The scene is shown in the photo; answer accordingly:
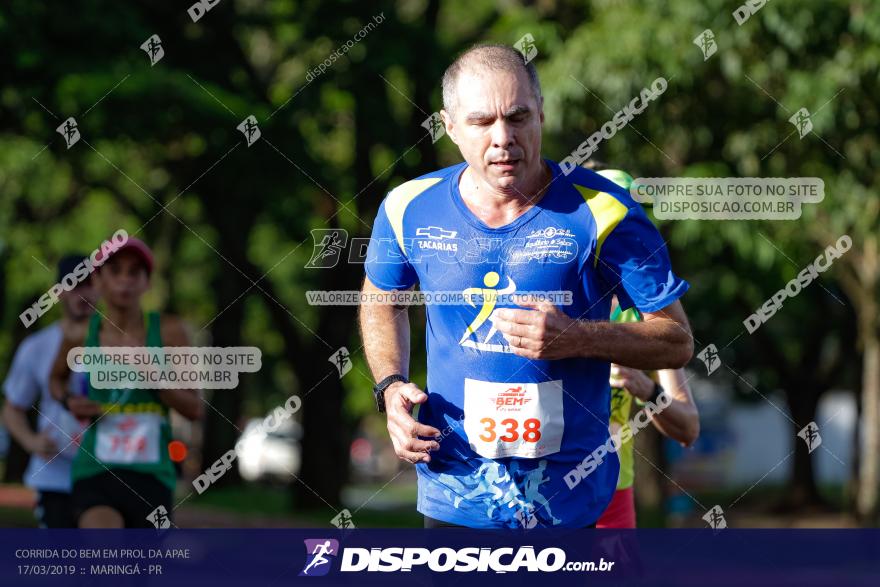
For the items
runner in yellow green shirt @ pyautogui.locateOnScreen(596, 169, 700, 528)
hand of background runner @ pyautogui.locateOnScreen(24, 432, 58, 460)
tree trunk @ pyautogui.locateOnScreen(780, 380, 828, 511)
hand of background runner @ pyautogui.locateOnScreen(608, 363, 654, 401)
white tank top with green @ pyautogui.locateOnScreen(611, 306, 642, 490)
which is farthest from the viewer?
tree trunk @ pyautogui.locateOnScreen(780, 380, 828, 511)

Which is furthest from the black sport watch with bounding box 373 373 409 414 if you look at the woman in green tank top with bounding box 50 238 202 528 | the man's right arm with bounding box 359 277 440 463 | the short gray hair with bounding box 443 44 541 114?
the woman in green tank top with bounding box 50 238 202 528

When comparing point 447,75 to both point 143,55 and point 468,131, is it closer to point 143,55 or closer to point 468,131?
point 468,131

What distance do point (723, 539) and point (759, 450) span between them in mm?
47039

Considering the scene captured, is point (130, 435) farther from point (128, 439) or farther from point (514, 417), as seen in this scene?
point (514, 417)

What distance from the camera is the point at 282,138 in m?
14.9

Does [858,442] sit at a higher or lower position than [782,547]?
higher

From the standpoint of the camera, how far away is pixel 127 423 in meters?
6.32

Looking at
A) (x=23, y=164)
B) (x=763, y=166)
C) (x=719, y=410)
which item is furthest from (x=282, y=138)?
(x=719, y=410)

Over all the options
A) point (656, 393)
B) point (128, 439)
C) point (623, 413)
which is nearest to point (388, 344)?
point (656, 393)

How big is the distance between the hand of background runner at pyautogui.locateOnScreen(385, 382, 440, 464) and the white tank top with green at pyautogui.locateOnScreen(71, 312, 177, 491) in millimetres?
2387

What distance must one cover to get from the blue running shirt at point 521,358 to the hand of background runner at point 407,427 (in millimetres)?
133

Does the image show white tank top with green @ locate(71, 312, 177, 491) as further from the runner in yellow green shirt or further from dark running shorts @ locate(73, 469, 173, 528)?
the runner in yellow green shirt

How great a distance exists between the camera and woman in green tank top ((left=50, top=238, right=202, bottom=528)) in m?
6.24

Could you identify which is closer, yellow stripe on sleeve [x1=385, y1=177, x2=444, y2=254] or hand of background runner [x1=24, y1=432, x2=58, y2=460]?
yellow stripe on sleeve [x1=385, y1=177, x2=444, y2=254]
